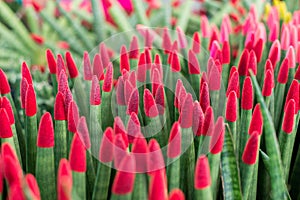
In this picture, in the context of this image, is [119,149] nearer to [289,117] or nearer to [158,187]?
[158,187]

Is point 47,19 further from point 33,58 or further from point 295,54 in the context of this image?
point 295,54

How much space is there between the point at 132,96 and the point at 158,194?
118 millimetres

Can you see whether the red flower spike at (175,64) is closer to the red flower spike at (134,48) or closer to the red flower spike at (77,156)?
the red flower spike at (134,48)

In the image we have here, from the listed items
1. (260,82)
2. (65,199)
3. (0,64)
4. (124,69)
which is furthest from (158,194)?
(0,64)

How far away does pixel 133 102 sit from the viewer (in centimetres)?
37

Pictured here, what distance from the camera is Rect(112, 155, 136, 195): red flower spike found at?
269mm

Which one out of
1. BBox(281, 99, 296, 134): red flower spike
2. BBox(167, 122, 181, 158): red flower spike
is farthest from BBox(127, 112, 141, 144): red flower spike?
BBox(281, 99, 296, 134): red flower spike

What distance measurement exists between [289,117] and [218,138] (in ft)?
0.29

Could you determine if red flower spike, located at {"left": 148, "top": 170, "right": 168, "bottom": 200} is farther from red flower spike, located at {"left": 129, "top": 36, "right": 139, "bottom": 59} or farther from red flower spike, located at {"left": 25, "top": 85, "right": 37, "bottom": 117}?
red flower spike, located at {"left": 129, "top": 36, "right": 139, "bottom": 59}

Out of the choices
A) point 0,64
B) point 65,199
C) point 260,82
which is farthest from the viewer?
point 0,64

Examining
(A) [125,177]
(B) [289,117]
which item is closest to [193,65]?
(B) [289,117]

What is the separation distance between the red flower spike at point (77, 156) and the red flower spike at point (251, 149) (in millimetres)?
118

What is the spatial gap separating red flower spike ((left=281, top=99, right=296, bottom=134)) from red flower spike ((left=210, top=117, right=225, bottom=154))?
0.07m

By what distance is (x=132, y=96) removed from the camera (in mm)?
367
